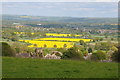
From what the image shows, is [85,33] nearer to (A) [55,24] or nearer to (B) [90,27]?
(B) [90,27]

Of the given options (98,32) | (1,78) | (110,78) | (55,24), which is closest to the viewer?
(1,78)

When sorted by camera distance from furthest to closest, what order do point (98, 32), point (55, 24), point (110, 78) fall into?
point (55, 24) → point (98, 32) → point (110, 78)

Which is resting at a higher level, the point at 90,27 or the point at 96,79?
the point at 90,27

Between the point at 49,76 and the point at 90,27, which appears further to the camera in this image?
the point at 90,27

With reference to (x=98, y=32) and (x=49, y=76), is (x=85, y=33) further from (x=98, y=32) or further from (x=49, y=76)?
(x=49, y=76)

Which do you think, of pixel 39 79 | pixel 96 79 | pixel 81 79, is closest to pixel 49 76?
pixel 39 79

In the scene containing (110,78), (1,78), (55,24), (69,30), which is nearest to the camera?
(1,78)

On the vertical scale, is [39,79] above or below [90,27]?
below

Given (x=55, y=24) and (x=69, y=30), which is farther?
(x=55, y=24)

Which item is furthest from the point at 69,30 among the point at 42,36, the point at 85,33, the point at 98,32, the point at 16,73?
the point at 16,73
